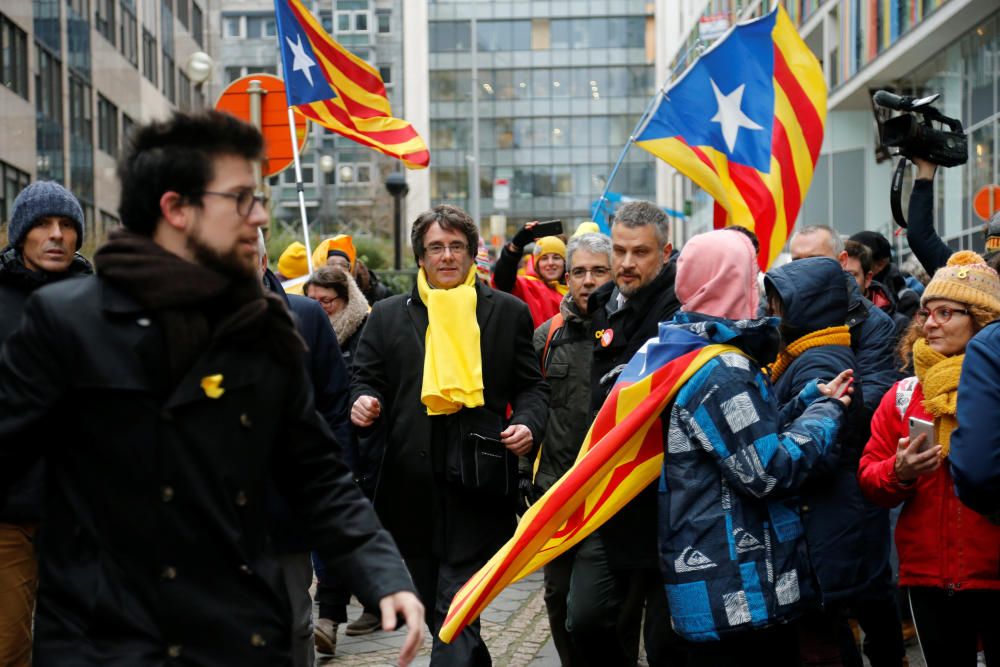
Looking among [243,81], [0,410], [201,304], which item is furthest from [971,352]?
[243,81]

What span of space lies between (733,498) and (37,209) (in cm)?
288

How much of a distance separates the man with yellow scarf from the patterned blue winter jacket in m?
1.45

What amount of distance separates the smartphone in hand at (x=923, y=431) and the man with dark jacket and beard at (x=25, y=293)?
3042 millimetres

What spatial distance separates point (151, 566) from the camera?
3051mm

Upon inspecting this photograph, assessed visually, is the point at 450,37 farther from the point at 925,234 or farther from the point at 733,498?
the point at 733,498

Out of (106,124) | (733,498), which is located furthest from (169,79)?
(733,498)

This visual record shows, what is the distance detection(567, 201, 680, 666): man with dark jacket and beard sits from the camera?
584 cm

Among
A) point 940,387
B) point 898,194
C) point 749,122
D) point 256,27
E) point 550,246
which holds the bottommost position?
point 940,387

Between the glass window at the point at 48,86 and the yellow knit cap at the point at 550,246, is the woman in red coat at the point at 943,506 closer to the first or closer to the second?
the yellow knit cap at the point at 550,246

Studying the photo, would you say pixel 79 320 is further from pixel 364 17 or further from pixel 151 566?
pixel 364 17

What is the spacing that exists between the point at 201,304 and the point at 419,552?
3.18m

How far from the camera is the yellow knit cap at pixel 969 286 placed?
16.4ft

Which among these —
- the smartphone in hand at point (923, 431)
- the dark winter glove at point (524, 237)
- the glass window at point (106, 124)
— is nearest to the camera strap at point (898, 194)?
the smartphone in hand at point (923, 431)

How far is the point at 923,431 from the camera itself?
4844 mm
